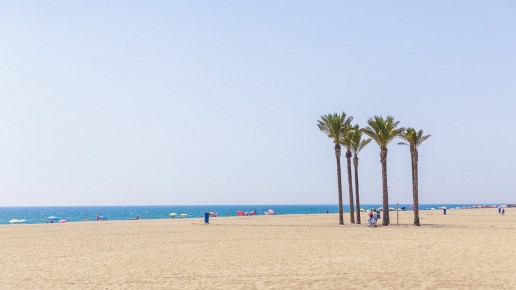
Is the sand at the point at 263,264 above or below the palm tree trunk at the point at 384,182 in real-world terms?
below

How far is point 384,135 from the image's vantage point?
43.2 m

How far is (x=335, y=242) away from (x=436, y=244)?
5.34 meters

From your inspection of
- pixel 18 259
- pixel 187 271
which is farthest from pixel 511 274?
pixel 18 259

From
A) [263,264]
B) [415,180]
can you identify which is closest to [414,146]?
[415,180]

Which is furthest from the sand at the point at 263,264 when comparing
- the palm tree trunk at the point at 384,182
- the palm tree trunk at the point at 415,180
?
the palm tree trunk at the point at 415,180

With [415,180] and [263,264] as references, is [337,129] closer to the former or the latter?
[415,180]

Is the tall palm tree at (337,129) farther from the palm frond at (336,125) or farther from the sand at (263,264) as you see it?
the sand at (263,264)

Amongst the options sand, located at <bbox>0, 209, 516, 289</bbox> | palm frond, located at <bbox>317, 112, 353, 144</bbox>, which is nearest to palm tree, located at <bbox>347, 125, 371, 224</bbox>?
palm frond, located at <bbox>317, 112, 353, 144</bbox>

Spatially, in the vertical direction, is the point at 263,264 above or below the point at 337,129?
below

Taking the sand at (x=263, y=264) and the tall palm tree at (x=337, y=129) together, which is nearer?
the sand at (x=263, y=264)

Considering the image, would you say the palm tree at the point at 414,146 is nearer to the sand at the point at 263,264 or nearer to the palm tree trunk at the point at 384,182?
the palm tree trunk at the point at 384,182

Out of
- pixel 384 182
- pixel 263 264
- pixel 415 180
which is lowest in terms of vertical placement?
pixel 263 264

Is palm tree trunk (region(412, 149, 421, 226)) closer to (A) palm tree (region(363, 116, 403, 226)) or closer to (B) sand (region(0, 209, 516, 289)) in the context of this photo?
(A) palm tree (region(363, 116, 403, 226))

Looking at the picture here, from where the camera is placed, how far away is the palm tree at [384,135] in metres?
43.1
